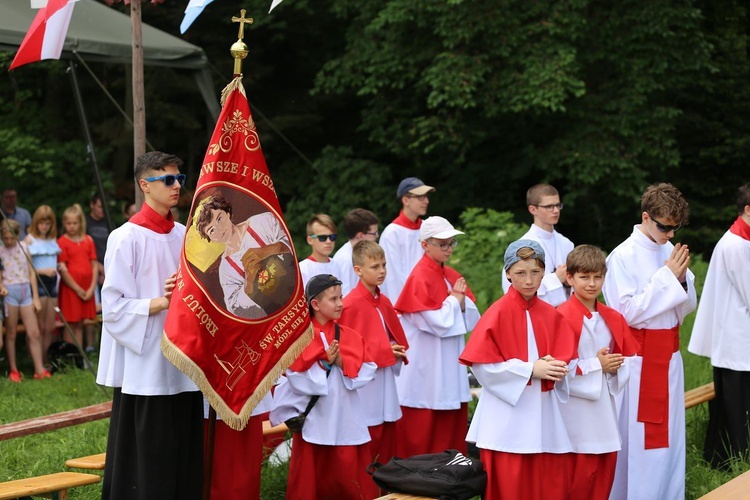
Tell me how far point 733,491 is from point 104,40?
7.84m

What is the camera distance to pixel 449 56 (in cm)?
1582

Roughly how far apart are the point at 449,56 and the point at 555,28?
165cm

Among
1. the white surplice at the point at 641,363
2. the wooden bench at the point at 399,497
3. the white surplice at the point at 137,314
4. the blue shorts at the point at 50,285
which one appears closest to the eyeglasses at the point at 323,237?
the white surplice at the point at 641,363

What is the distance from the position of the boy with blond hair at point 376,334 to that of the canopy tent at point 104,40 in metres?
4.97

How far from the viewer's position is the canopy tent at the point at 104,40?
10005 millimetres

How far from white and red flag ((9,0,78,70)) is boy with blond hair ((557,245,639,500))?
3572 millimetres

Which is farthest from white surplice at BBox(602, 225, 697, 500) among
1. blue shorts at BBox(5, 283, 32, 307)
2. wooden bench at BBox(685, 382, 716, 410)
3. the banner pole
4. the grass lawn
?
blue shorts at BBox(5, 283, 32, 307)

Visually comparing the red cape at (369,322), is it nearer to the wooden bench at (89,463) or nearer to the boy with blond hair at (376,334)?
the boy with blond hair at (376,334)

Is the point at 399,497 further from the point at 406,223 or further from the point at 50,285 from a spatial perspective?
the point at 50,285

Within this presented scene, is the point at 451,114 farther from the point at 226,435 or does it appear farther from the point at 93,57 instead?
the point at 226,435

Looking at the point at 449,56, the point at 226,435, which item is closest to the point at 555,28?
the point at 449,56

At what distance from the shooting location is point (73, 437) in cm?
782

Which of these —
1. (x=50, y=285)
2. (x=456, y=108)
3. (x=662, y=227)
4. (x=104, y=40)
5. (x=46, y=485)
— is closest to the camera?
(x=46, y=485)

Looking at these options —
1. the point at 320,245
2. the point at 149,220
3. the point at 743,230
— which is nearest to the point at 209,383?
the point at 149,220
